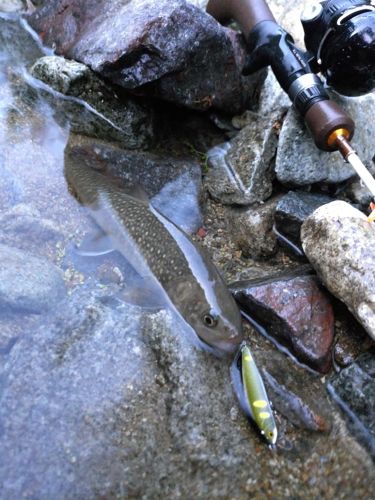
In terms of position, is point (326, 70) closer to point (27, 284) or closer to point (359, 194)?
point (359, 194)

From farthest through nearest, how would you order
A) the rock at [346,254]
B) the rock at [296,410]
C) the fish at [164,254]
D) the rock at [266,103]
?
the rock at [266,103] < the fish at [164,254] < the rock at [346,254] < the rock at [296,410]

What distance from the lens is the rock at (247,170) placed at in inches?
170

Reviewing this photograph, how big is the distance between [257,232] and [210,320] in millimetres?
1177

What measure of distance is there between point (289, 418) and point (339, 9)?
2934mm

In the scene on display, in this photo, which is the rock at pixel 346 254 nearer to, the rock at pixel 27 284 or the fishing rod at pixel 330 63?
the fishing rod at pixel 330 63

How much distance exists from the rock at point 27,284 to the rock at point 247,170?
5.65 feet

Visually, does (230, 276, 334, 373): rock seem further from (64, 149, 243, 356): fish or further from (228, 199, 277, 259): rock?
(228, 199, 277, 259): rock

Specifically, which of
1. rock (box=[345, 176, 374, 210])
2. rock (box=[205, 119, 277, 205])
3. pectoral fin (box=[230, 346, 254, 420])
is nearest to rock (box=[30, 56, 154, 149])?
rock (box=[205, 119, 277, 205])

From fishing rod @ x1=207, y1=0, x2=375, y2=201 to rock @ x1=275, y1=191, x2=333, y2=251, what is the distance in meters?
0.48

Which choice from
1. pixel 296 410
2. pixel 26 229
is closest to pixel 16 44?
pixel 26 229

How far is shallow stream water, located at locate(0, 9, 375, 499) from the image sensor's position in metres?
2.60

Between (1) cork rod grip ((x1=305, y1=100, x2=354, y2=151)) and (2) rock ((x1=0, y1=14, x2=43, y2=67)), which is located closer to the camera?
(1) cork rod grip ((x1=305, y1=100, x2=354, y2=151))

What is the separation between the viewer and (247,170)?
439cm

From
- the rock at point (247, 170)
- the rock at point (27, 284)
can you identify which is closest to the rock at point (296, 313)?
the rock at point (247, 170)
